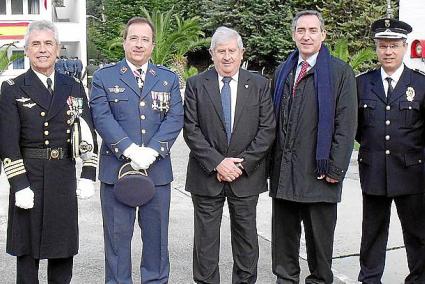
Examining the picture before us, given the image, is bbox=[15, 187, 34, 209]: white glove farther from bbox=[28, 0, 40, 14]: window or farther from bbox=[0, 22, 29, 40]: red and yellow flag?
bbox=[28, 0, 40, 14]: window

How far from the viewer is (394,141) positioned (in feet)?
13.9

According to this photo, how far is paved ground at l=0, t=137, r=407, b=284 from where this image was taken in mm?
4844

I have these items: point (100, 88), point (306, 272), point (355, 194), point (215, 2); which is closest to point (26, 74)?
point (100, 88)

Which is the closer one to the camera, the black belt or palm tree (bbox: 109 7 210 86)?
the black belt

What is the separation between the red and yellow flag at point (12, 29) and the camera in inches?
1171

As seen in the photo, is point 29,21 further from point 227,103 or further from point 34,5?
point 227,103

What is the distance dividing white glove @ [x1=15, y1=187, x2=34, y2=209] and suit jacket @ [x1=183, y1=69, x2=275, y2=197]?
1055 mm

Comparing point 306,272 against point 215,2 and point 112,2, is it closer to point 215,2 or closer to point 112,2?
point 215,2

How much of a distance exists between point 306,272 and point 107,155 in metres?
1.81

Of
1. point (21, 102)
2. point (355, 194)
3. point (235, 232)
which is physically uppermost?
point (21, 102)

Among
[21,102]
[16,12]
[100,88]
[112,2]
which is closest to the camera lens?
[21,102]

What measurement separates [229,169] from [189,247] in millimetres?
1690

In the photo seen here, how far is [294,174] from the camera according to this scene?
4234mm

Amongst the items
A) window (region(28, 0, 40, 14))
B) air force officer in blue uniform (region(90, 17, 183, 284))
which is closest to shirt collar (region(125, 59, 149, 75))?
air force officer in blue uniform (region(90, 17, 183, 284))
